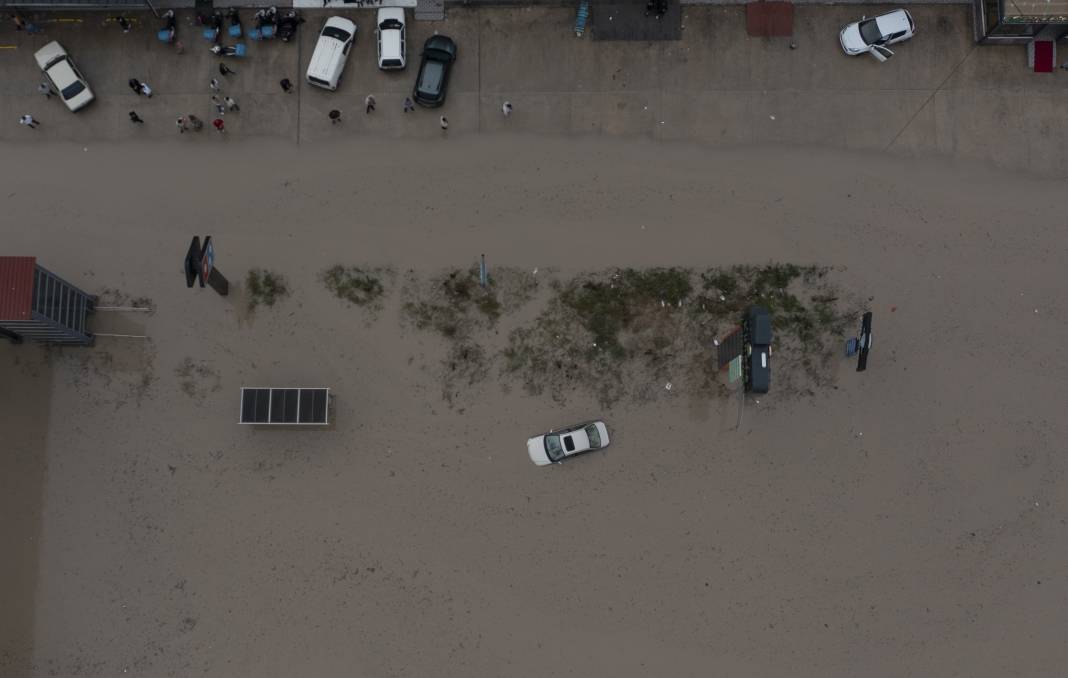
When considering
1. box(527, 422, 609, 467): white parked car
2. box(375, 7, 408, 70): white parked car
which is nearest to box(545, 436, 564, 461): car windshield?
box(527, 422, 609, 467): white parked car

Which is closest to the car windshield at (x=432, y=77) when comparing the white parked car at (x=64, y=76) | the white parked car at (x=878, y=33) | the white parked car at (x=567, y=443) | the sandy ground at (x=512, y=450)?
the sandy ground at (x=512, y=450)

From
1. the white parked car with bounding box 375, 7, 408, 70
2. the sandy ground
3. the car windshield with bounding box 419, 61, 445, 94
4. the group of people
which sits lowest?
the sandy ground

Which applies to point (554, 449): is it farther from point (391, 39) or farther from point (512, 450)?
point (391, 39)

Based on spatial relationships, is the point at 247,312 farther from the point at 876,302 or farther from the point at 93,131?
the point at 876,302

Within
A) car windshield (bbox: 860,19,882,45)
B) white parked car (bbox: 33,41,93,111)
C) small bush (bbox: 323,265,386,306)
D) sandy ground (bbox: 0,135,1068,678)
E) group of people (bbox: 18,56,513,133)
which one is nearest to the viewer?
sandy ground (bbox: 0,135,1068,678)

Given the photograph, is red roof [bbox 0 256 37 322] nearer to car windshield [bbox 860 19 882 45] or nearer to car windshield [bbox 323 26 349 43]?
car windshield [bbox 323 26 349 43]

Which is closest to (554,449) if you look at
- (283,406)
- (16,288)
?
(283,406)

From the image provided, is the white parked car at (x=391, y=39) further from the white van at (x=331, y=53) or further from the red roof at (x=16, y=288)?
the red roof at (x=16, y=288)
